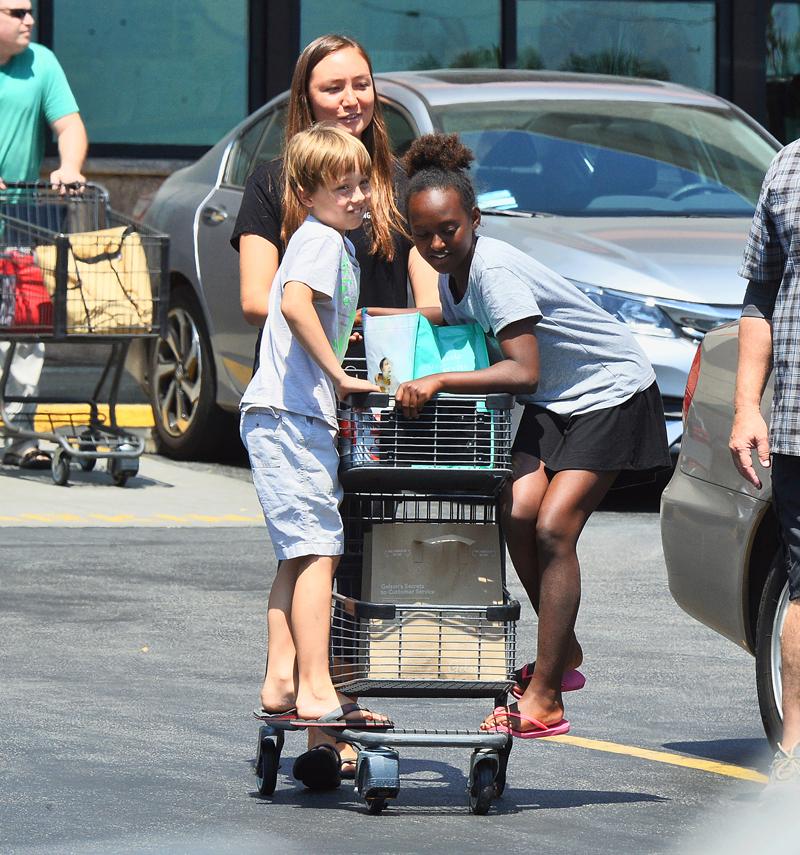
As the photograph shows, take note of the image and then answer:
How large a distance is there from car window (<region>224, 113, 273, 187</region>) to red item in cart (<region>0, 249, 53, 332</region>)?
1.19 metres

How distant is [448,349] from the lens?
17.7ft

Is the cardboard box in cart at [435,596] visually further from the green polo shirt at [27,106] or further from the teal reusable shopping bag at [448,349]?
the green polo shirt at [27,106]

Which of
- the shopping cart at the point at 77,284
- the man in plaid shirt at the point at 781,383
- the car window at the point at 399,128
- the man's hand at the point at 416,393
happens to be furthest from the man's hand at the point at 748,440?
the shopping cart at the point at 77,284

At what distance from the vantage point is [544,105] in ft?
36.1

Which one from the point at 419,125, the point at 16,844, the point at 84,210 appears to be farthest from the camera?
the point at 84,210

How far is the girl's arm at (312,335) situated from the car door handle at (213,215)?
236 inches

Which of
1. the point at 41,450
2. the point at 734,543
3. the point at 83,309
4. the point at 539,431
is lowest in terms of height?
the point at 41,450

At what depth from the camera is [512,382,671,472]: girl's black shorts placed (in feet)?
18.3

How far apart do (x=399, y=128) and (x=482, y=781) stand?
19.2 ft

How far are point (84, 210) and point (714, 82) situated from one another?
7541 millimetres

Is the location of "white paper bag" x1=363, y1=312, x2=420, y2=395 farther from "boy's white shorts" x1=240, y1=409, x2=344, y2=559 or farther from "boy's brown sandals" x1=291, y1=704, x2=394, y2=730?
"boy's brown sandals" x1=291, y1=704, x2=394, y2=730

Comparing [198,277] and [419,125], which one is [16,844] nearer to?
[419,125]

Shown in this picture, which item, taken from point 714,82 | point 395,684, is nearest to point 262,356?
point 395,684

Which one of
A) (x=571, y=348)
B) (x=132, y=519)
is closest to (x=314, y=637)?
(x=571, y=348)
